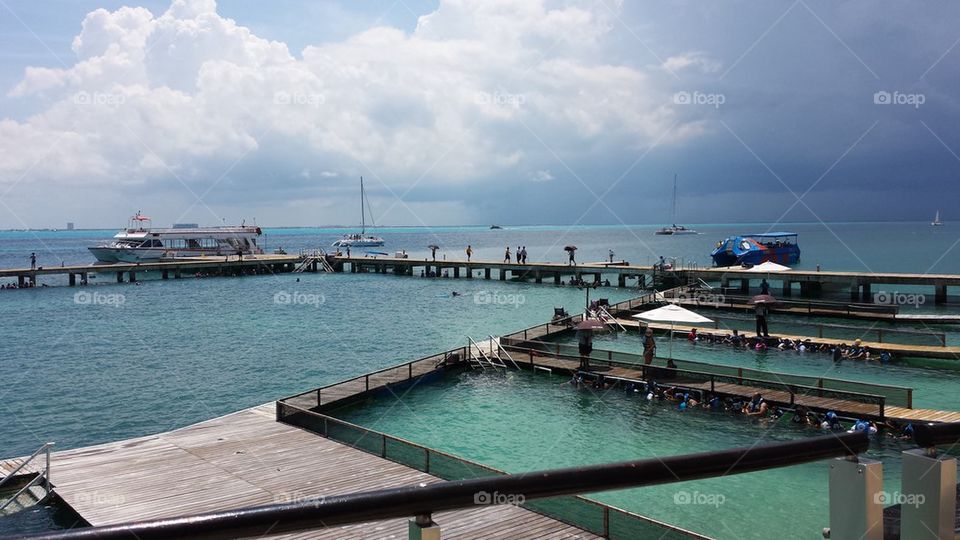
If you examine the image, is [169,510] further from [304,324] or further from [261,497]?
[304,324]

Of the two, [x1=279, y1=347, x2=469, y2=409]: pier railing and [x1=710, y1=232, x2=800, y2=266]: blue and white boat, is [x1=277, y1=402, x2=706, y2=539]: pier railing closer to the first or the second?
[x1=279, y1=347, x2=469, y2=409]: pier railing

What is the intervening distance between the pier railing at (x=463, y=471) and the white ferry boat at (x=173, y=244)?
90.3 m

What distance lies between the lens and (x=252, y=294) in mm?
72625

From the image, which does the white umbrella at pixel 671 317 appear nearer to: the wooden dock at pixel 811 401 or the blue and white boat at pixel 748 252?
the wooden dock at pixel 811 401

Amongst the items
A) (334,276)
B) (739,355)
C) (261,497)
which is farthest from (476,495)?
(334,276)

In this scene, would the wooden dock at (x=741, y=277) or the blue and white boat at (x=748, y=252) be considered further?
the blue and white boat at (x=748, y=252)

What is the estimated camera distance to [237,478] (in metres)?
15.4

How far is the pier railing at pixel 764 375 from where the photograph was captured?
21.6 metres

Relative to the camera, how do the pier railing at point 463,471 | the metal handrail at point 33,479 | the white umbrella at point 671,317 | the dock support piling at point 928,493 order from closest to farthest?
the dock support piling at point 928,493, the pier railing at point 463,471, the metal handrail at point 33,479, the white umbrella at point 671,317

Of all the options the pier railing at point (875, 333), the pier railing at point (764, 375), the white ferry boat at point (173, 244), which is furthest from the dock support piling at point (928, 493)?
the white ferry boat at point (173, 244)

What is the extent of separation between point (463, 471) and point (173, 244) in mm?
102975

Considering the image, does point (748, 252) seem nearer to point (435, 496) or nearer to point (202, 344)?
point (202, 344)

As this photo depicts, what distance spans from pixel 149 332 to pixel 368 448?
36876 millimetres

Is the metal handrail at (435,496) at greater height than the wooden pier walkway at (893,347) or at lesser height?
greater
